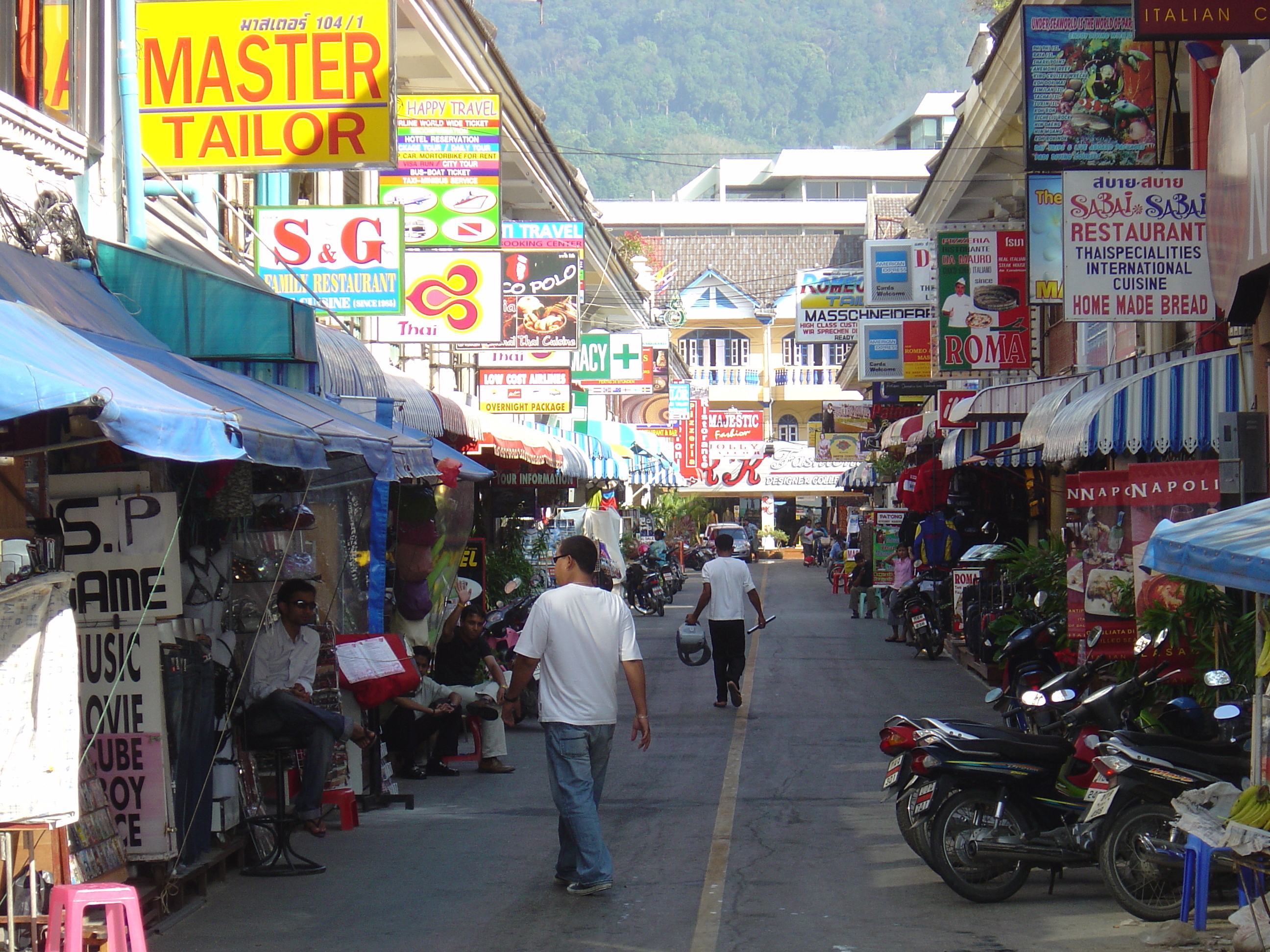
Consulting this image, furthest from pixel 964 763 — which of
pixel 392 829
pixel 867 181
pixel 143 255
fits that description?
pixel 867 181

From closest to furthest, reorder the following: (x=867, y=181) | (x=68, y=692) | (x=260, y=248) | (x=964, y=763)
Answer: (x=68, y=692) → (x=964, y=763) → (x=260, y=248) → (x=867, y=181)

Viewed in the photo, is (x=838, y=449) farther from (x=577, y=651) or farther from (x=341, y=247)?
(x=577, y=651)

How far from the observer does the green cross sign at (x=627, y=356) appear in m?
27.5

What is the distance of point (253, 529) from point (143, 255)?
1838 millimetres

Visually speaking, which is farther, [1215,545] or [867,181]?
[867,181]

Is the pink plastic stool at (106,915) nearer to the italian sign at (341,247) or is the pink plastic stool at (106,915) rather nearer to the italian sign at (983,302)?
the italian sign at (341,247)

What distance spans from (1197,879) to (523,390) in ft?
48.0

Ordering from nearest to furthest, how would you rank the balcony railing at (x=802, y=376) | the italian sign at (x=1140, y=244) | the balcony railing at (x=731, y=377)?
the italian sign at (x=1140, y=244), the balcony railing at (x=731, y=377), the balcony railing at (x=802, y=376)

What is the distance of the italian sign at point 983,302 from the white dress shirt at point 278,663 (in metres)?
12.5

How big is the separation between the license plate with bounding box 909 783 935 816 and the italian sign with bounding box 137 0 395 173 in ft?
19.5

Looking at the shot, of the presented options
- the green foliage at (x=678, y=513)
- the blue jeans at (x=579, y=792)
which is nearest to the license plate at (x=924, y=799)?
the blue jeans at (x=579, y=792)

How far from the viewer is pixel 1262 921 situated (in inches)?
234

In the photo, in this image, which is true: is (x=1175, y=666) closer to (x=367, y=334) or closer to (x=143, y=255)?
(x=143, y=255)

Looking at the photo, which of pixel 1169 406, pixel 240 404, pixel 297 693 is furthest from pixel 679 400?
pixel 240 404
